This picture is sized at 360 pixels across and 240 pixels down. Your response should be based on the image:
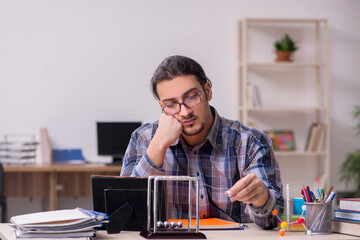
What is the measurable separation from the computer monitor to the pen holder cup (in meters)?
3.26

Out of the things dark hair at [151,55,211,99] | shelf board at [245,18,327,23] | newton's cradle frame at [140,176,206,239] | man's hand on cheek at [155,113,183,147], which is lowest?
newton's cradle frame at [140,176,206,239]

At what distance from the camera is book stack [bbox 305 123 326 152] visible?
202 inches

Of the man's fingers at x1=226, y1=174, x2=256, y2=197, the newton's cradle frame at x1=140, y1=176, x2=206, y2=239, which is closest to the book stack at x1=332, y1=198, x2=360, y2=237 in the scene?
the man's fingers at x1=226, y1=174, x2=256, y2=197

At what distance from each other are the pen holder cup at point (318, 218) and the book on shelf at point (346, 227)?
1.4 inches

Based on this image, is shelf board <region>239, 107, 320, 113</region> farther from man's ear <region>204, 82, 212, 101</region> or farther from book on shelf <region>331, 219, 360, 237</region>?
book on shelf <region>331, 219, 360, 237</region>

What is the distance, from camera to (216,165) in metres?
2.12

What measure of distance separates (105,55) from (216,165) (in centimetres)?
318

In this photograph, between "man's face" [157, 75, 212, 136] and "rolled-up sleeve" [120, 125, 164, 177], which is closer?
"man's face" [157, 75, 212, 136]

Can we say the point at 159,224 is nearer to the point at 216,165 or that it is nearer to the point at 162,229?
the point at 162,229

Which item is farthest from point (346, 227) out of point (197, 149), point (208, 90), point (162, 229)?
point (208, 90)

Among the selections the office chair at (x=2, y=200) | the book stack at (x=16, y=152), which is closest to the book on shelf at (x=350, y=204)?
the office chair at (x=2, y=200)

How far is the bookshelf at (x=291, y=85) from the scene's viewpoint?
5.29 m

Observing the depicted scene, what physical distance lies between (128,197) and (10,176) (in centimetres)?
320

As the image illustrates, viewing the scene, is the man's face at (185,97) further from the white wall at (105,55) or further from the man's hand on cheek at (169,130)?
the white wall at (105,55)
